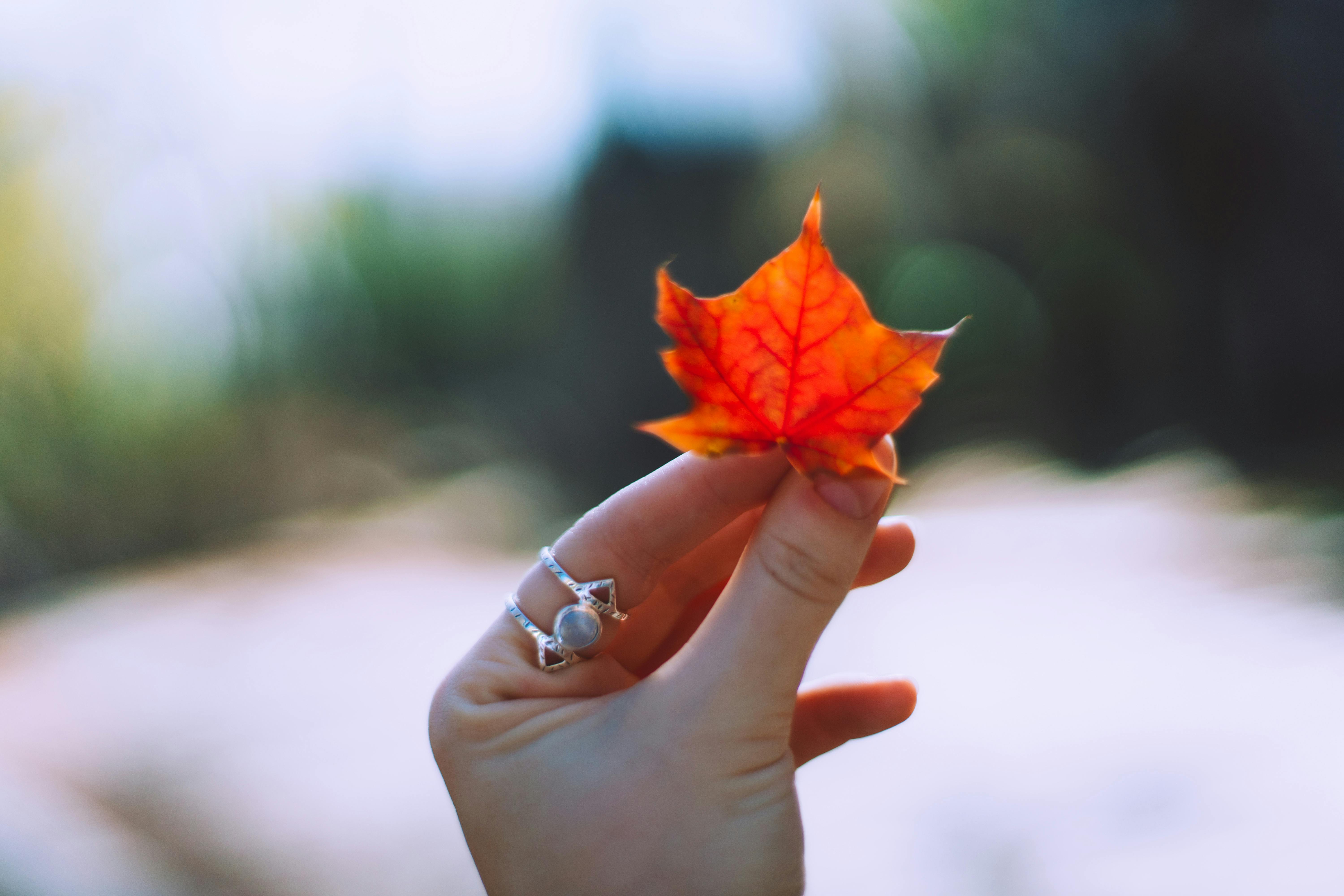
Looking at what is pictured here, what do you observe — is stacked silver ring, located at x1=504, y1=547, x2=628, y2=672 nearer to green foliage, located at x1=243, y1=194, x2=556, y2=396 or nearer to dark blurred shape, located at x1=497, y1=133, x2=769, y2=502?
dark blurred shape, located at x1=497, y1=133, x2=769, y2=502

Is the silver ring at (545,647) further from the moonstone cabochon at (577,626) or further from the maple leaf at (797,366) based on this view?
the maple leaf at (797,366)

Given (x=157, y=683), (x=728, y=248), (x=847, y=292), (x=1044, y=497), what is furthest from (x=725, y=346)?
(x=728, y=248)

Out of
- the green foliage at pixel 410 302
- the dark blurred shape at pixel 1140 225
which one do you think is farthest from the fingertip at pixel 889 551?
the green foliage at pixel 410 302

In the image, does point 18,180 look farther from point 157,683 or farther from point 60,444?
point 157,683

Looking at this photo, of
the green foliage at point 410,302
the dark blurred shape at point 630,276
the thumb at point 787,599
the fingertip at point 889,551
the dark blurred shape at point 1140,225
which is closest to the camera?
the thumb at point 787,599

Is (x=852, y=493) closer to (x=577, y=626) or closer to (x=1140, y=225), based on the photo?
(x=577, y=626)

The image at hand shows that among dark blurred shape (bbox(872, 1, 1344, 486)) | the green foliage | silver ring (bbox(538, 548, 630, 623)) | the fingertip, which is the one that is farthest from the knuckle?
the green foliage

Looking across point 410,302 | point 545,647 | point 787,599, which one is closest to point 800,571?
point 787,599
